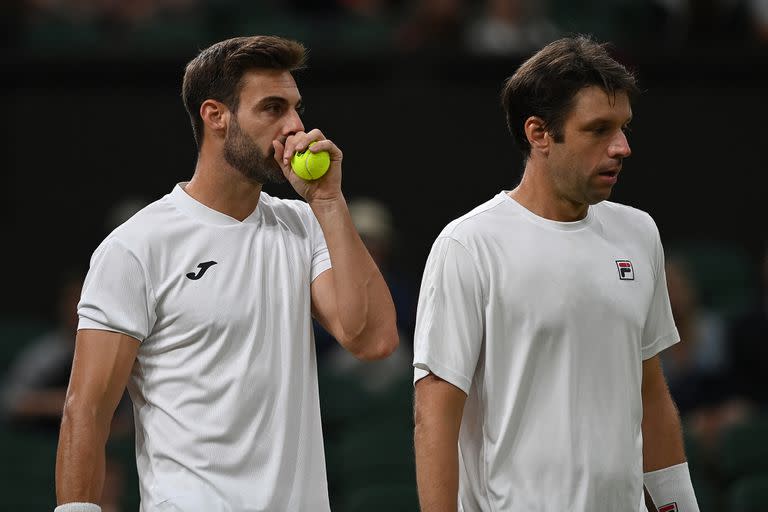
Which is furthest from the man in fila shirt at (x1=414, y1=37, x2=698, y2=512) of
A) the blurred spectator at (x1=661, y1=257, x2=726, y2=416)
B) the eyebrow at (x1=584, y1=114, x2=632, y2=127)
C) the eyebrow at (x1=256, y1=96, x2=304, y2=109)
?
the blurred spectator at (x1=661, y1=257, x2=726, y2=416)

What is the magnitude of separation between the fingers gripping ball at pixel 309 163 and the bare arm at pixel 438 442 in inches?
25.0

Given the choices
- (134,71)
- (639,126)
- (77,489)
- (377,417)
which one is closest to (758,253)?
(639,126)

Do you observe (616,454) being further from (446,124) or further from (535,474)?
(446,124)

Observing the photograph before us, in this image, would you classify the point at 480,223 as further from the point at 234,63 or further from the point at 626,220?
the point at 234,63

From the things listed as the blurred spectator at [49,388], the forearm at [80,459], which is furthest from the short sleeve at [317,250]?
the blurred spectator at [49,388]

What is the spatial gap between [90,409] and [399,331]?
172 inches

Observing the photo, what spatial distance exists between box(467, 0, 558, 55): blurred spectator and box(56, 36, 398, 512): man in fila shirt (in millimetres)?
5952

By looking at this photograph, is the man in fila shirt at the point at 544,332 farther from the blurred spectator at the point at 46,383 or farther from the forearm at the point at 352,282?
the blurred spectator at the point at 46,383

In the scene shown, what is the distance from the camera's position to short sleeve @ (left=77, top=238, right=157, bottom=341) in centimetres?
337

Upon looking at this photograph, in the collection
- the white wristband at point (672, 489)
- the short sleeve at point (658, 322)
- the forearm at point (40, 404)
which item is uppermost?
the short sleeve at point (658, 322)

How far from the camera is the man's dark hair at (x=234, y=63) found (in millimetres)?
3580

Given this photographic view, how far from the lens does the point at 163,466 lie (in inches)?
136

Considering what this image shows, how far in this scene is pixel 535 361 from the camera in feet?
11.1

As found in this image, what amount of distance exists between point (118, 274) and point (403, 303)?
175 inches
